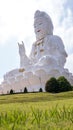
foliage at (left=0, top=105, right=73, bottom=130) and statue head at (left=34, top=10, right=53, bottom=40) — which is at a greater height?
statue head at (left=34, top=10, right=53, bottom=40)

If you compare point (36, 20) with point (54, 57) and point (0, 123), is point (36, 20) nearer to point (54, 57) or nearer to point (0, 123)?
point (54, 57)

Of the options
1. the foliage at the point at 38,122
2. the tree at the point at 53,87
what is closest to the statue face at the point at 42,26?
the tree at the point at 53,87

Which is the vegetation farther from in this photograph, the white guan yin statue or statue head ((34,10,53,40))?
statue head ((34,10,53,40))

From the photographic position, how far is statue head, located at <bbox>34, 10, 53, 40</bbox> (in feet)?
118

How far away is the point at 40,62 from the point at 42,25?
4576mm

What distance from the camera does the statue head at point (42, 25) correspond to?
118ft

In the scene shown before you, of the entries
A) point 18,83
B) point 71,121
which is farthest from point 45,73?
point 71,121

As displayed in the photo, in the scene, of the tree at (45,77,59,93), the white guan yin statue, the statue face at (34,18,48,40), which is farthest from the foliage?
the statue face at (34,18,48,40)

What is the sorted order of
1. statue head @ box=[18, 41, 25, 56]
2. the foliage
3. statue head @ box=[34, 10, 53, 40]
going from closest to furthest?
the foliage, statue head @ box=[18, 41, 25, 56], statue head @ box=[34, 10, 53, 40]

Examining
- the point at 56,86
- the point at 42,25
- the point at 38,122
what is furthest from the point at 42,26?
the point at 38,122

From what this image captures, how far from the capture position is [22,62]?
36094mm

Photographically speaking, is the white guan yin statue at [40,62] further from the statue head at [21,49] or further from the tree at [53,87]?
the tree at [53,87]

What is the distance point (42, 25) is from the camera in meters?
35.8

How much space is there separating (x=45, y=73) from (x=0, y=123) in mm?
27421
